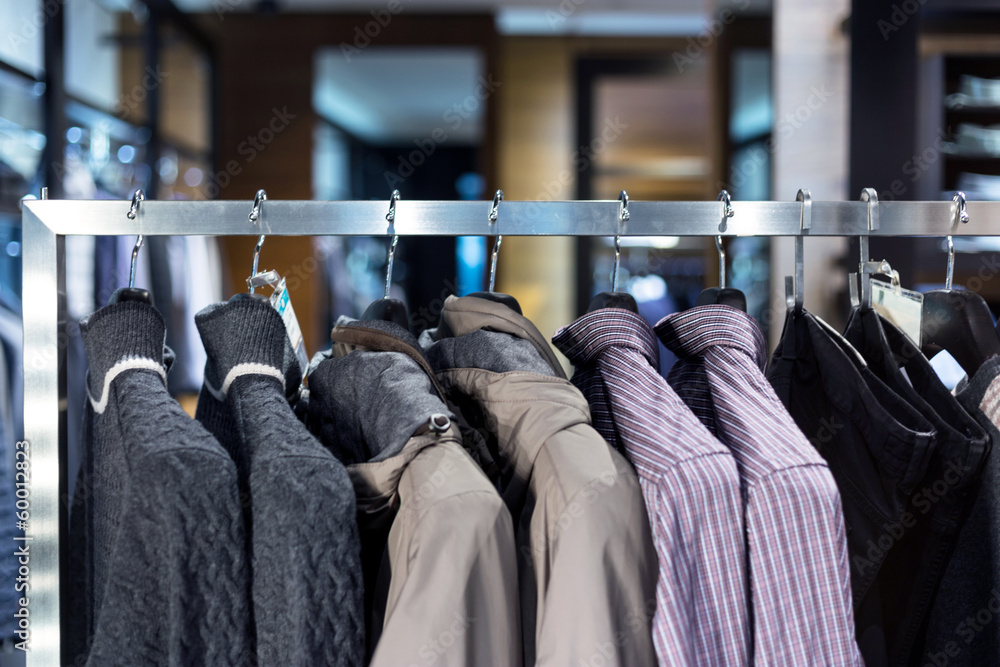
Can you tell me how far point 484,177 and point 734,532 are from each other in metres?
3.68

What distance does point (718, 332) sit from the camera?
2.61ft

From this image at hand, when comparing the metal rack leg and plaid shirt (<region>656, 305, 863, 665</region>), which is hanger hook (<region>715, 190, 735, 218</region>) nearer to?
plaid shirt (<region>656, 305, 863, 665</region>)

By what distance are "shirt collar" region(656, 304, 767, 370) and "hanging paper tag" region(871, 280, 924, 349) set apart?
8.7 inches

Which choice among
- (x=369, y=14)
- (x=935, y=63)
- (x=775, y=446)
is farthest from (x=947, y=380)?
(x=369, y=14)

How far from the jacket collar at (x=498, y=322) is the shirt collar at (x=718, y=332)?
5.4 inches

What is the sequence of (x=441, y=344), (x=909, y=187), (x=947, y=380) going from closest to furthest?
(x=441, y=344)
(x=947, y=380)
(x=909, y=187)

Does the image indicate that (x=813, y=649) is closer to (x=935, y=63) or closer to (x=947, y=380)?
(x=947, y=380)

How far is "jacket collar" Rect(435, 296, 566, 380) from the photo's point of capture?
0.82m

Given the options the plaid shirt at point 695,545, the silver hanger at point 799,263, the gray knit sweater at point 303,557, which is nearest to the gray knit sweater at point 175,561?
the gray knit sweater at point 303,557

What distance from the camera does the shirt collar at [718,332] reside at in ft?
→ 2.59

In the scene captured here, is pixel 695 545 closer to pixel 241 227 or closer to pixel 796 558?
pixel 796 558

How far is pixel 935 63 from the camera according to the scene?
2568 mm

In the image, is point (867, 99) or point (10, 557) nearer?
point (10, 557)

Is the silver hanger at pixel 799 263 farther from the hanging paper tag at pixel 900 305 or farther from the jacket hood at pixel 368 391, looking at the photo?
the jacket hood at pixel 368 391
